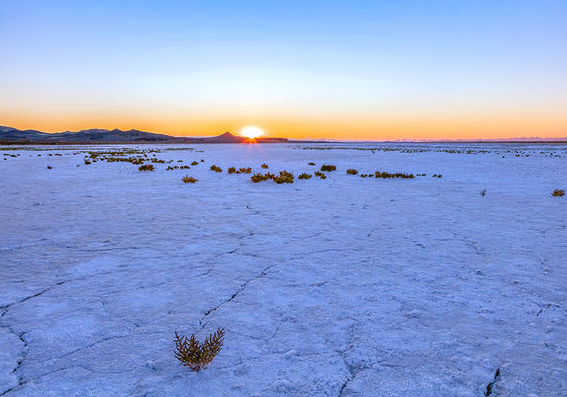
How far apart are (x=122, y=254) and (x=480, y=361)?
14.3 ft

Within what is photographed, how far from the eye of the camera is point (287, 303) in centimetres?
333

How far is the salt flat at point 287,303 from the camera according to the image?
2.28 meters

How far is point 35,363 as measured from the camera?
2.40 metres

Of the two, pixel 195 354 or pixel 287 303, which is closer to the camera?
pixel 195 354

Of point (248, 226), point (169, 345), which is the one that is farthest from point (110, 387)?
point (248, 226)

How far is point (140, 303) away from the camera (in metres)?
3.31

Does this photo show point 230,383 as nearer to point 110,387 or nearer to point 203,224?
point 110,387

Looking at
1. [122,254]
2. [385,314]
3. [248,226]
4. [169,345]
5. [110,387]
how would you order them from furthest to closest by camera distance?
[248,226]
[122,254]
[385,314]
[169,345]
[110,387]

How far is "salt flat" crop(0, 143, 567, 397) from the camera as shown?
7.47 feet

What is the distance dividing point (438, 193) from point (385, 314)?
27.9 feet

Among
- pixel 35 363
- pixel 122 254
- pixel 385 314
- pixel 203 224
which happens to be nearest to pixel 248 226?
pixel 203 224

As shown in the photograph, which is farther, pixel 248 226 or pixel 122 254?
pixel 248 226

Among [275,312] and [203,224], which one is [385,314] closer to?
[275,312]

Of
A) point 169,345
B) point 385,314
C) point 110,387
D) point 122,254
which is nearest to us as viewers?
point 110,387
